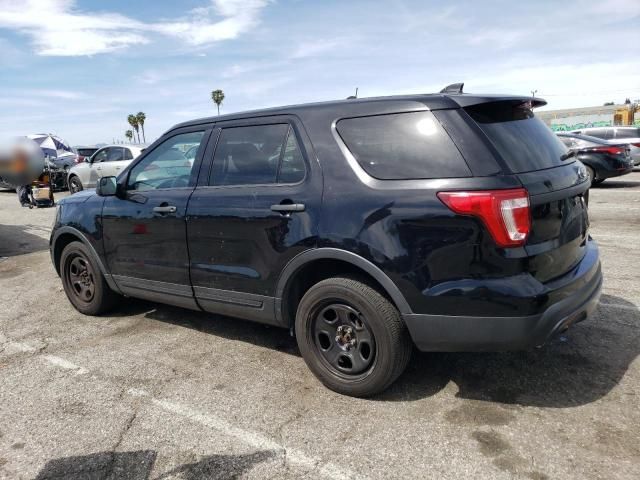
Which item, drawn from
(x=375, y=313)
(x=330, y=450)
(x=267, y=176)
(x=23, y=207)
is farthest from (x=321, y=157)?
(x=23, y=207)

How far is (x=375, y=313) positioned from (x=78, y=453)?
1780 millimetres

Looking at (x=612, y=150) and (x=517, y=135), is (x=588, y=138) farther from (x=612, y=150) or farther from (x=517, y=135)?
(x=517, y=135)

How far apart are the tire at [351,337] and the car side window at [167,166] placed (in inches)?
61.1

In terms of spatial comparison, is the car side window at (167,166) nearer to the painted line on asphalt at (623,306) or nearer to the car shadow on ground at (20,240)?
the painted line on asphalt at (623,306)

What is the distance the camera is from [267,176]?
11.5ft

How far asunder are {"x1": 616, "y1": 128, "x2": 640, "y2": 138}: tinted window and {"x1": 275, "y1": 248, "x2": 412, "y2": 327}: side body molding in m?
17.2

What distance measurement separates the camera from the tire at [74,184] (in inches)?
673

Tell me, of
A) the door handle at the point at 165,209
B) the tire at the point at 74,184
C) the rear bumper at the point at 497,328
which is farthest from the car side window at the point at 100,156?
the rear bumper at the point at 497,328

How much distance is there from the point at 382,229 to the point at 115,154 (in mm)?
14933

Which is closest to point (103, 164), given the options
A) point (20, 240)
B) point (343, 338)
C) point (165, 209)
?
point (20, 240)

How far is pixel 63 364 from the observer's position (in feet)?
12.8

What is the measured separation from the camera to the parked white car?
15.5 metres

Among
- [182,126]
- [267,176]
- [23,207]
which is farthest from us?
[23,207]

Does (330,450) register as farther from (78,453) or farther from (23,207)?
(23,207)
